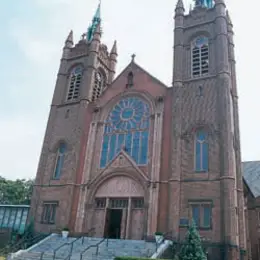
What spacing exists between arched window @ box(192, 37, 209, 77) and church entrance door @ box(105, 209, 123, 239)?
11.8 m

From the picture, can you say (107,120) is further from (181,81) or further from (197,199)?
(197,199)

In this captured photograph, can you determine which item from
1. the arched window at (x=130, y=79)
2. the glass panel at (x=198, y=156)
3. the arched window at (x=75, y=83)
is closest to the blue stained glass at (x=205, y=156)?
the glass panel at (x=198, y=156)

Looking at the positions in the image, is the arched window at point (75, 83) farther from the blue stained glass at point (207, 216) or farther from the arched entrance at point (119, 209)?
the blue stained glass at point (207, 216)

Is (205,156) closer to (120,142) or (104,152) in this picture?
(120,142)

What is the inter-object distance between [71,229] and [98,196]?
116 inches

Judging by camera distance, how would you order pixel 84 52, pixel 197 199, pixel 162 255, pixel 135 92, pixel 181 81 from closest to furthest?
pixel 162 255 → pixel 197 199 → pixel 181 81 → pixel 135 92 → pixel 84 52

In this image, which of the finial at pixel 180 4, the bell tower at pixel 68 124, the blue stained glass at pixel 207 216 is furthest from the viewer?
the finial at pixel 180 4

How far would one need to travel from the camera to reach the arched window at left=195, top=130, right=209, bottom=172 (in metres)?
18.9

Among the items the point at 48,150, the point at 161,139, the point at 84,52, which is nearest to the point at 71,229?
the point at 48,150

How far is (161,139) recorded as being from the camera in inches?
820

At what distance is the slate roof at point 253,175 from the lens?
2755 centimetres

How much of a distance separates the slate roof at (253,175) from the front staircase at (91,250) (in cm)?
1481

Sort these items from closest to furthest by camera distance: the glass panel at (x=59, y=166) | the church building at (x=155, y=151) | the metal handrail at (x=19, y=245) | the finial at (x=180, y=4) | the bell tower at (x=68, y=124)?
1. the church building at (x=155, y=151)
2. the metal handrail at (x=19, y=245)
3. the bell tower at (x=68, y=124)
4. the glass panel at (x=59, y=166)
5. the finial at (x=180, y=4)

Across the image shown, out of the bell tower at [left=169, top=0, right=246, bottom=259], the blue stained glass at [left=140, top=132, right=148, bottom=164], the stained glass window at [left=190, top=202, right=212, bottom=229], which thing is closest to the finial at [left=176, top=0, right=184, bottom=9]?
the bell tower at [left=169, top=0, right=246, bottom=259]
